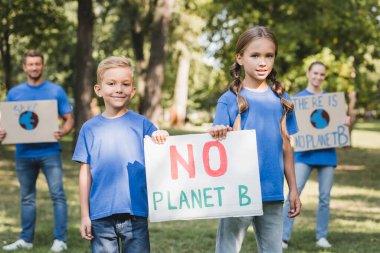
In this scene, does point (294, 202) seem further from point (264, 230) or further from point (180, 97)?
point (180, 97)

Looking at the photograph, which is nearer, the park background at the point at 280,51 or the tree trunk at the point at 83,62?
the park background at the point at 280,51

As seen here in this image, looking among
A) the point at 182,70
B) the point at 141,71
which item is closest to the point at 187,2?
the point at 141,71

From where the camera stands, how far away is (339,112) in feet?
25.1

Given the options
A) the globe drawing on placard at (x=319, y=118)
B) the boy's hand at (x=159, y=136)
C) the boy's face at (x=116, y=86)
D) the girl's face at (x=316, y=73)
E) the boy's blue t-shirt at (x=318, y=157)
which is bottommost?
the boy's blue t-shirt at (x=318, y=157)

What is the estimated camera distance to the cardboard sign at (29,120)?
6922mm

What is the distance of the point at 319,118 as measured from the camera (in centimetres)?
776

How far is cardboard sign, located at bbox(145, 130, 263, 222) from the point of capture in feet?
12.9

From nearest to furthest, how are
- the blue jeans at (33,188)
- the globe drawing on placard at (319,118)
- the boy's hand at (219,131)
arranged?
the boy's hand at (219,131) < the blue jeans at (33,188) < the globe drawing on placard at (319,118)

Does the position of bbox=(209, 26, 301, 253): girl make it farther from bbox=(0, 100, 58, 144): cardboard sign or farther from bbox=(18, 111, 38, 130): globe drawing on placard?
bbox=(18, 111, 38, 130): globe drawing on placard

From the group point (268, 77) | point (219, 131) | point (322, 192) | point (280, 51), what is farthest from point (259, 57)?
point (280, 51)

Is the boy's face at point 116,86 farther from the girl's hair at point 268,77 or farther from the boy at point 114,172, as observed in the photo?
the girl's hair at point 268,77

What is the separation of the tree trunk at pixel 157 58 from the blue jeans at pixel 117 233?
561 inches

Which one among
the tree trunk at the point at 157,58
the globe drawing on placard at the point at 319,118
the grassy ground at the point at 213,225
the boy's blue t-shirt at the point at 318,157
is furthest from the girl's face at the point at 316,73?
the tree trunk at the point at 157,58

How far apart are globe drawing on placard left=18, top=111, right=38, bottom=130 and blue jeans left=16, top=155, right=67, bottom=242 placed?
0.39 metres
